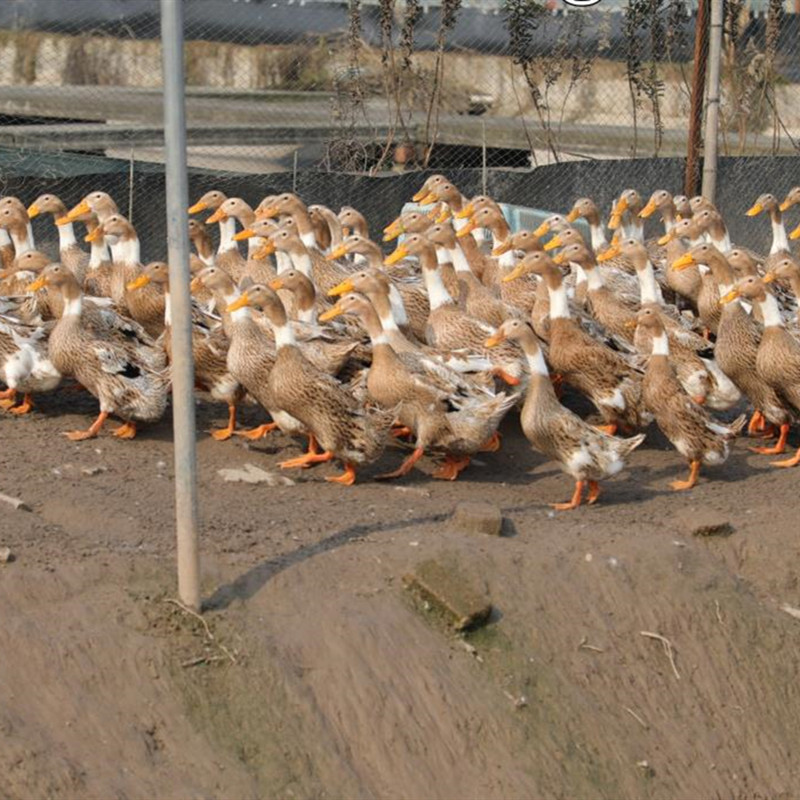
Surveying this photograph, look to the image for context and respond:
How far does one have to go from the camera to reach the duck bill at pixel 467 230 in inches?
461

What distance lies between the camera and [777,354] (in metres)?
9.84

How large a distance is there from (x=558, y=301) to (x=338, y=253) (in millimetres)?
1711

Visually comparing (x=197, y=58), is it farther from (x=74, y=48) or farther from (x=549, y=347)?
(x=549, y=347)

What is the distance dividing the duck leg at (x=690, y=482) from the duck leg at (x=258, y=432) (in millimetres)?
2294

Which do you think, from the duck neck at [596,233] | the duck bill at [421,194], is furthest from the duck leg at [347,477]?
the duck bill at [421,194]

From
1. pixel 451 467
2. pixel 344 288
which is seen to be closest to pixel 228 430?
pixel 344 288

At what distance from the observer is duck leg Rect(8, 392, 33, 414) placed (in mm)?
9578

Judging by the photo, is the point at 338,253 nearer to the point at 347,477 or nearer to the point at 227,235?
the point at 227,235

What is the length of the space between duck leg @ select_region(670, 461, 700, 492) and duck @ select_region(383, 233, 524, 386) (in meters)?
1.11

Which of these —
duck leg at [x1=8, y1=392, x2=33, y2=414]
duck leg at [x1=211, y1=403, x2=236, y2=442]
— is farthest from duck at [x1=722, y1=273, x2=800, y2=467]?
duck leg at [x1=8, y1=392, x2=33, y2=414]

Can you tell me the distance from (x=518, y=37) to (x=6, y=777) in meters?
12.4

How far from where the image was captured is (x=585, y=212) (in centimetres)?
1261

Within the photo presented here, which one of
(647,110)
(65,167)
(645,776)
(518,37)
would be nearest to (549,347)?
(645,776)

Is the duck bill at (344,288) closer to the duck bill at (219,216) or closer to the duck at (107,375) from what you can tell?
the duck at (107,375)
